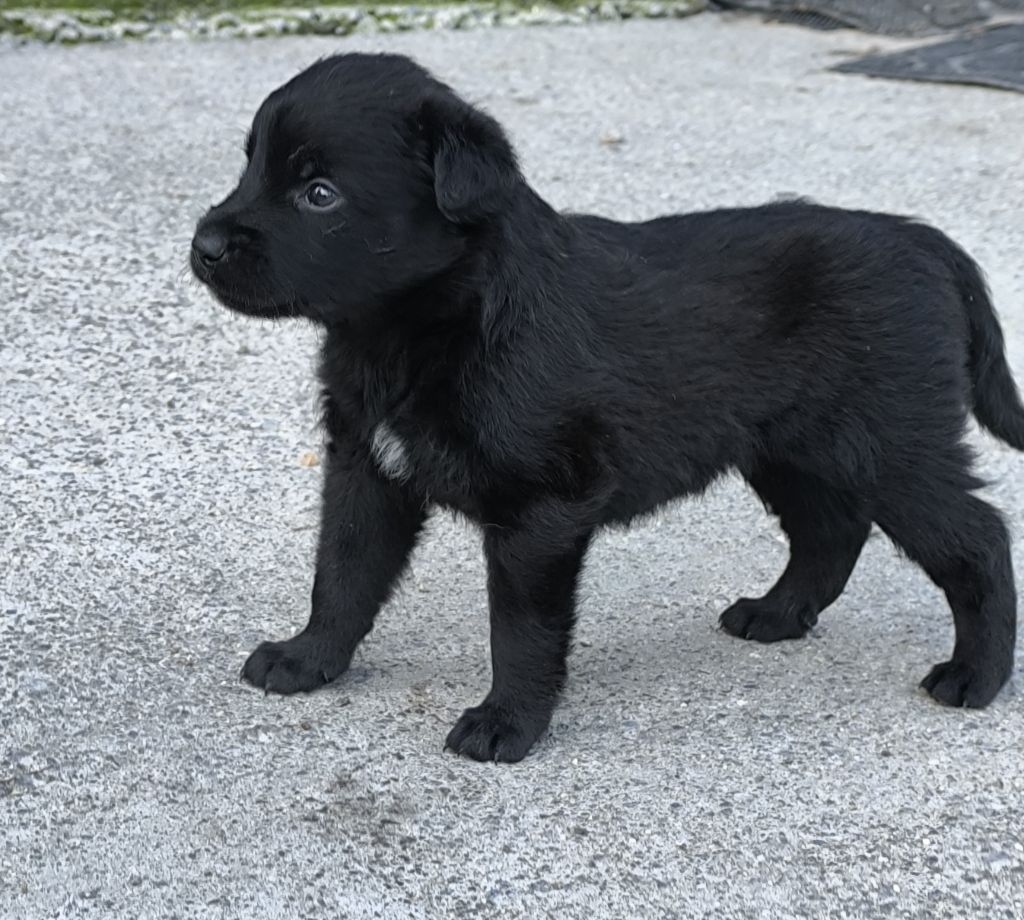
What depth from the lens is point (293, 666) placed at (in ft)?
12.0

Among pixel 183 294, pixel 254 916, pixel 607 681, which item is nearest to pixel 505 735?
pixel 607 681

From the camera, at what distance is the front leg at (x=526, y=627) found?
3324mm

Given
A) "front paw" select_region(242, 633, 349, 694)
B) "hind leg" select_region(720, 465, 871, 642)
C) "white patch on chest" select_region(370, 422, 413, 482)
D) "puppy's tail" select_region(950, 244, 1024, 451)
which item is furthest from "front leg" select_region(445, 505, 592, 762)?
"puppy's tail" select_region(950, 244, 1024, 451)

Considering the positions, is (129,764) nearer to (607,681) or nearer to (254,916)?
(254,916)

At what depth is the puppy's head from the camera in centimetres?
316

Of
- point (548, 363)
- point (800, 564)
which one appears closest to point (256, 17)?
point (800, 564)

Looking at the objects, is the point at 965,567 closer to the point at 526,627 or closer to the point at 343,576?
the point at 526,627

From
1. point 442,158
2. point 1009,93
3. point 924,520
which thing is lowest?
point 1009,93

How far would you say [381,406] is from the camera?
3.35 meters

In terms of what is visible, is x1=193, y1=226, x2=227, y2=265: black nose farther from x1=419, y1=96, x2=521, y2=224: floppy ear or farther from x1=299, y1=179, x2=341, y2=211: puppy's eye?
x1=419, y1=96, x2=521, y2=224: floppy ear

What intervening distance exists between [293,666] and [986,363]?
5.96 ft

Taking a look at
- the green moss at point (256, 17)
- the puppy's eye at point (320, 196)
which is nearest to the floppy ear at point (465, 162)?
the puppy's eye at point (320, 196)

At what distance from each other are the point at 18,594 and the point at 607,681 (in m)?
1.49

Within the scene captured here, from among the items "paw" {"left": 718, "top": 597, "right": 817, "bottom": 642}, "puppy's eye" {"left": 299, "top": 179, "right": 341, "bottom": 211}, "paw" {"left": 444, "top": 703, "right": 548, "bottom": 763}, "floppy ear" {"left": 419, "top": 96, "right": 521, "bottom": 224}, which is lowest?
"paw" {"left": 718, "top": 597, "right": 817, "bottom": 642}
